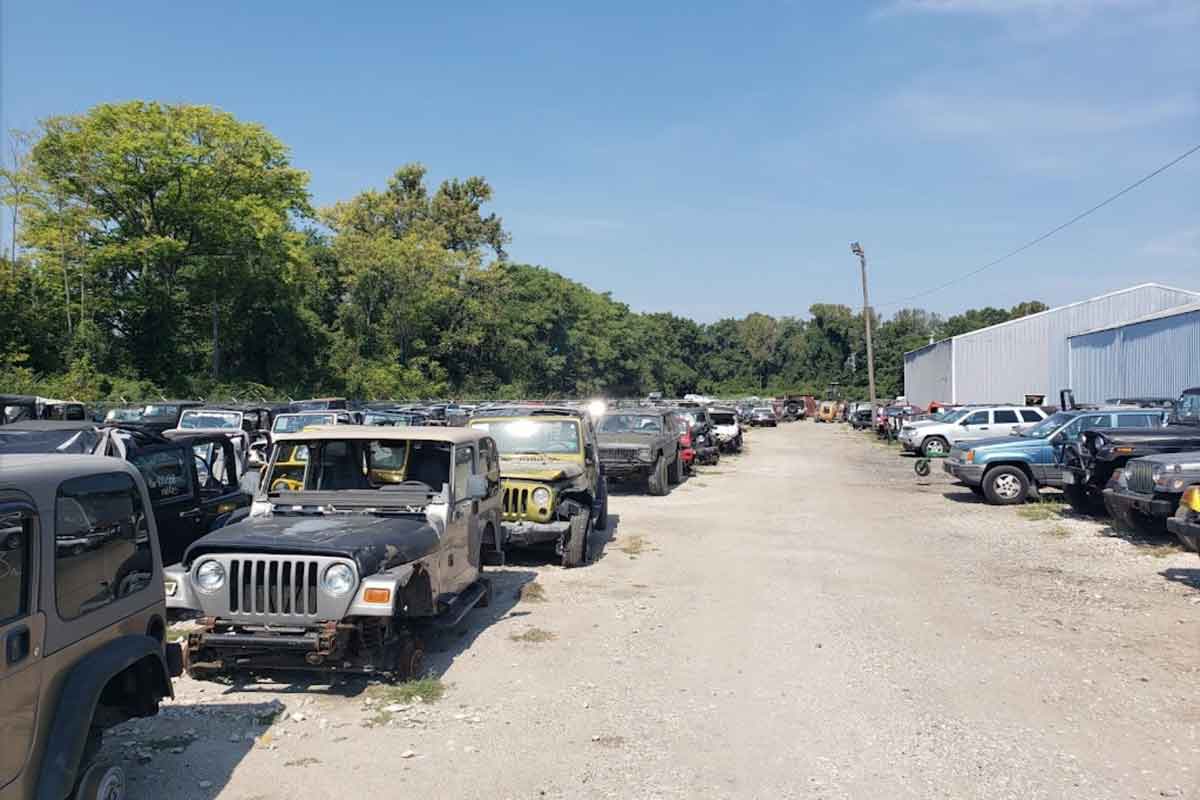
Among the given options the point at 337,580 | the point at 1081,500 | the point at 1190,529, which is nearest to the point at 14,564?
the point at 337,580

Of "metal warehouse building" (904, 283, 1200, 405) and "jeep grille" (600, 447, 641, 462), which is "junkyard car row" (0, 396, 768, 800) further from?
"metal warehouse building" (904, 283, 1200, 405)

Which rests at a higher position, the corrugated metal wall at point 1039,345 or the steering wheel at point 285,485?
the corrugated metal wall at point 1039,345

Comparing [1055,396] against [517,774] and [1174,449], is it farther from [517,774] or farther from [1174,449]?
[517,774]

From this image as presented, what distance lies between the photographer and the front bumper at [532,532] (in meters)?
11.6

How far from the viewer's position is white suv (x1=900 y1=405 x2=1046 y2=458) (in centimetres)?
2812

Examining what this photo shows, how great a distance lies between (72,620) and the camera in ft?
13.9

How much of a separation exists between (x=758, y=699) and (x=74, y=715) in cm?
448

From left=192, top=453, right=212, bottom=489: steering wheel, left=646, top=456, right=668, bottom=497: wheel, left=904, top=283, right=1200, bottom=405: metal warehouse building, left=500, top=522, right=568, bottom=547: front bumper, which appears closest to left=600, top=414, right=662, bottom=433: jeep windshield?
left=646, top=456, right=668, bottom=497: wheel

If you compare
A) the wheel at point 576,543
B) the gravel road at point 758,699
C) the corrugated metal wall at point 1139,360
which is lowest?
the gravel road at point 758,699

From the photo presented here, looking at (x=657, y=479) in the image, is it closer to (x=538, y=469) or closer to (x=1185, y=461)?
(x=538, y=469)

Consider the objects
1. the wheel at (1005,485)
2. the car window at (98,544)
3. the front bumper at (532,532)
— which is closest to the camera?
the car window at (98,544)

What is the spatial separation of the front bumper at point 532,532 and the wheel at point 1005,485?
36.2 ft

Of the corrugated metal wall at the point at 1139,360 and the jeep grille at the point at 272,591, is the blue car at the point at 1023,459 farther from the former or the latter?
the jeep grille at the point at 272,591

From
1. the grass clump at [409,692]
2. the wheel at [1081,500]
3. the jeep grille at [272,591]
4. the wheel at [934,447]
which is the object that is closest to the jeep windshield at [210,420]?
the jeep grille at [272,591]
